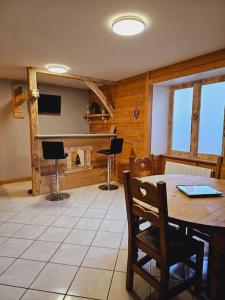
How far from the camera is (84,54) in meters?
2.94

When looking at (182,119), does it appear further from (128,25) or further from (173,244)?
(173,244)

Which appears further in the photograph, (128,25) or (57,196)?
(57,196)

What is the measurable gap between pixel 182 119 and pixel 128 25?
223 cm

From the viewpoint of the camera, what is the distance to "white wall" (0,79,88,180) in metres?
4.57

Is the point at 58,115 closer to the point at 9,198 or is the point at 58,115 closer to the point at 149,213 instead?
the point at 9,198

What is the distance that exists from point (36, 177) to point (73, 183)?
31.9 inches

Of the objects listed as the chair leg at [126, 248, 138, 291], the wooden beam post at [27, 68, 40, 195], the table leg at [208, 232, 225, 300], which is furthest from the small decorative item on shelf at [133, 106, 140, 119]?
the table leg at [208, 232, 225, 300]

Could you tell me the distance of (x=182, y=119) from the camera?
3.80 meters

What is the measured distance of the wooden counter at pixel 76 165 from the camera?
3959 millimetres

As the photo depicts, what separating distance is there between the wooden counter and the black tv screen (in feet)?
4.52

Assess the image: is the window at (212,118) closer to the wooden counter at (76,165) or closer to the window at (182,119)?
the window at (182,119)

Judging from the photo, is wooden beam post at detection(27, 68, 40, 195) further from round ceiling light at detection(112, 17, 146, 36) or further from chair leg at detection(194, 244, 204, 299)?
chair leg at detection(194, 244, 204, 299)

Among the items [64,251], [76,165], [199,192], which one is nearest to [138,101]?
[76,165]

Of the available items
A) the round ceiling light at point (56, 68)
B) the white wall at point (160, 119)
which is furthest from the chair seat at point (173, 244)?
the round ceiling light at point (56, 68)
